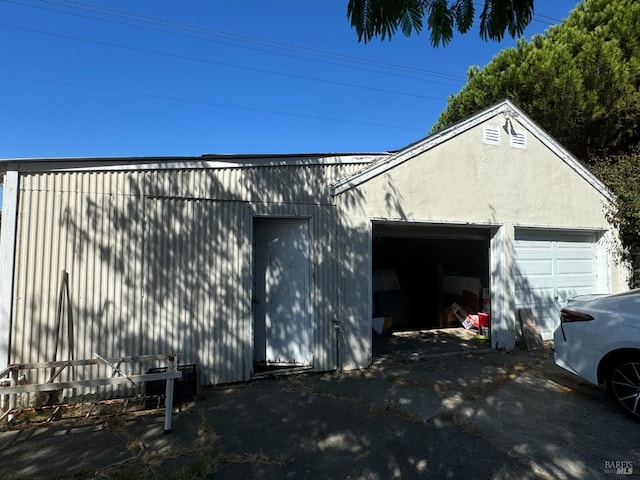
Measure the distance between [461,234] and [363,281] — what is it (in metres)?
2.63

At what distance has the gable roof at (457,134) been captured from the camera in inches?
235

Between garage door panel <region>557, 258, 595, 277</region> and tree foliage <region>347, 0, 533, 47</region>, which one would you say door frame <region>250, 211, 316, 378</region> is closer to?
tree foliage <region>347, 0, 533, 47</region>

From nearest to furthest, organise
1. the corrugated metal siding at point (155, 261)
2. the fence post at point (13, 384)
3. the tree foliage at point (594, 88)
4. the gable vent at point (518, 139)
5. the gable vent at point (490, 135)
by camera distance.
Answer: the fence post at point (13, 384) → the corrugated metal siding at point (155, 261) → the gable vent at point (490, 135) → the gable vent at point (518, 139) → the tree foliage at point (594, 88)

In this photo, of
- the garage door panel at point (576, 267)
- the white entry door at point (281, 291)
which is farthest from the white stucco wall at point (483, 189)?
the white entry door at point (281, 291)

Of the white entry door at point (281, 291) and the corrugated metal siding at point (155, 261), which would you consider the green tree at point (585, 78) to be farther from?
the white entry door at point (281, 291)

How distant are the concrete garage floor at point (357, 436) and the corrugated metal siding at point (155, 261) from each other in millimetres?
933

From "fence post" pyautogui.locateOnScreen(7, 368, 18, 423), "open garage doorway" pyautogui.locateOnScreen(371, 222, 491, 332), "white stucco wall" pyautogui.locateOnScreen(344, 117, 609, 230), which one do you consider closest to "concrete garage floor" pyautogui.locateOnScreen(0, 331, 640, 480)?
"fence post" pyautogui.locateOnScreen(7, 368, 18, 423)

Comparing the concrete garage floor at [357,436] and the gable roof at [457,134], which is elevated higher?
the gable roof at [457,134]

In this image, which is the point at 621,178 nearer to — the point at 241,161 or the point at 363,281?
the point at 363,281

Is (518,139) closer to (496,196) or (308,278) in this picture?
(496,196)

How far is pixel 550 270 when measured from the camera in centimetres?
771

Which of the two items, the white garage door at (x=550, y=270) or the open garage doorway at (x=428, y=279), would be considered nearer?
the white garage door at (x=550, y=270)

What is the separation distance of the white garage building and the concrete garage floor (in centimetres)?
93

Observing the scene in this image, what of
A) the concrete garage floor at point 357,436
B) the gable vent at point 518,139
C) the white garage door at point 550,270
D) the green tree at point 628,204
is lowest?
the concrete garage floor at point 357,436
